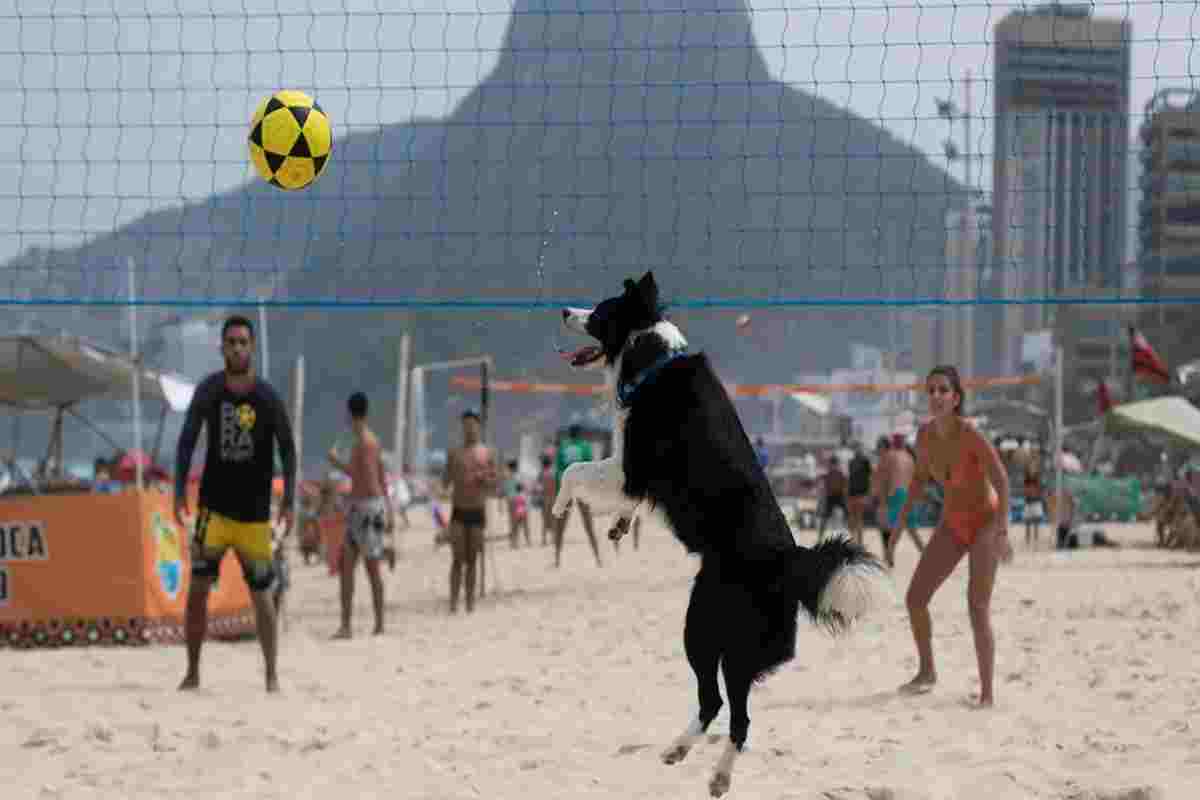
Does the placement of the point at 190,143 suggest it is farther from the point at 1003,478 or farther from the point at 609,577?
the point at 609,577

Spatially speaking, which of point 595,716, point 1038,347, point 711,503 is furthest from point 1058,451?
point 1038,347

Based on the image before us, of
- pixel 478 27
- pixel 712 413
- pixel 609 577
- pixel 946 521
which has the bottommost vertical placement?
pixel 609 577

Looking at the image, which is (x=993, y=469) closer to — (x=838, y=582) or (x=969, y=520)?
(x=969, y=520)

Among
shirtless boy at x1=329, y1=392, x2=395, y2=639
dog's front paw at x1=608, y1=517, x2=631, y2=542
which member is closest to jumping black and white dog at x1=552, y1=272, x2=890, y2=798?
dog's front paw at x1=608, y1=517, x2=631, y2=542

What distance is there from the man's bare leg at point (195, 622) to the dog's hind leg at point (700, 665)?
13.1 ft

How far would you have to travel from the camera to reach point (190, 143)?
21.5ft

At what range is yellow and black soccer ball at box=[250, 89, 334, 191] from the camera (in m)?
5.40

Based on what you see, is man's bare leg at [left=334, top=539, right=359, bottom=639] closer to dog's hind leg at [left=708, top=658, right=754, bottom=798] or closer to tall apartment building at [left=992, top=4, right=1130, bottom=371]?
tall apartment building at [left=992, top=4, right=1130, bottom=371]

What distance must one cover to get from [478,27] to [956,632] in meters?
5.07

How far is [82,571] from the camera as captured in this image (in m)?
9.87

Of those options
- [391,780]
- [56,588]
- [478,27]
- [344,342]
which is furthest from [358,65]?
[344,342]

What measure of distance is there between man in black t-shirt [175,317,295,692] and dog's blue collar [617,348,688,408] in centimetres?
380

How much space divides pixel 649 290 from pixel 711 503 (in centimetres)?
52

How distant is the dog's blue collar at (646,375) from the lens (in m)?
3.72
